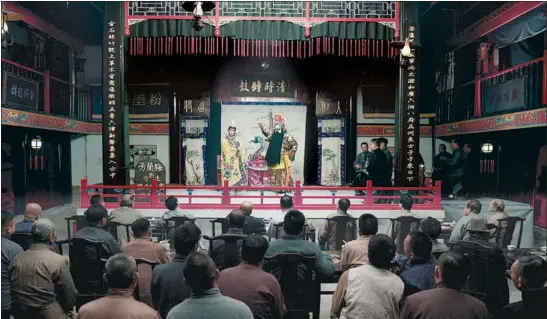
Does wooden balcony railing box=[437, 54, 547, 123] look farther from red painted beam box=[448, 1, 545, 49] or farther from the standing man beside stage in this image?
the standing man beside stage

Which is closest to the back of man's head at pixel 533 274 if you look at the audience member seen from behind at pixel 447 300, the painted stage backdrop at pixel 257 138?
the audience member seen from behind at pixel 447 300

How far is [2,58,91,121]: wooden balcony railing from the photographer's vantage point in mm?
8833

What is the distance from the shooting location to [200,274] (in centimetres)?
245

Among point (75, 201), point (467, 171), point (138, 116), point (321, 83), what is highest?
point (321, 83)

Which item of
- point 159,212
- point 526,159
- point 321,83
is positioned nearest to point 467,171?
point 526,159

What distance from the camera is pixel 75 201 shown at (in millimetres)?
12469

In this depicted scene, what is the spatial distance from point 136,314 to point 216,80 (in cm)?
1005

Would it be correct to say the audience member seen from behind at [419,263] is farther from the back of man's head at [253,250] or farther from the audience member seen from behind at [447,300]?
the back of man's head at [253,250]

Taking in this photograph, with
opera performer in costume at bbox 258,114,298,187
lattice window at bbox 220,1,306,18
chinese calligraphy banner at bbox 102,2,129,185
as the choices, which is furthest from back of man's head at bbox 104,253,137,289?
opera performer in costume at bbox 258,114,298,187

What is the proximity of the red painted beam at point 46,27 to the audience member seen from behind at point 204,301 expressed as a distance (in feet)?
26.3

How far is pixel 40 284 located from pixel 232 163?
28.2 ft

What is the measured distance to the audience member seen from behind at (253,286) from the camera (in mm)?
2949

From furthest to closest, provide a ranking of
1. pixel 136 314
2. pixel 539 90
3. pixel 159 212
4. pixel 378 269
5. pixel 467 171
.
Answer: pixel 467 171, pixel 159 212, pixel 539 90, pixel 378 269, pixel 136 314

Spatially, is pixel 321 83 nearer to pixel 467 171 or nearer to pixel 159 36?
pixel 467 171
